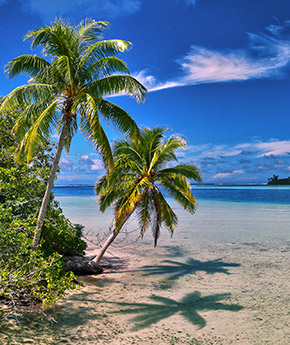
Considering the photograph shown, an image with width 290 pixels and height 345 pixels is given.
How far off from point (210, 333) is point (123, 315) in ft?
8.74

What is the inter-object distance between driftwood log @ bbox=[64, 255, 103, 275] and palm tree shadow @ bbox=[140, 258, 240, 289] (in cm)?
241

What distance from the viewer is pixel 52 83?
10664mm

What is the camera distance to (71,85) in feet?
32.6

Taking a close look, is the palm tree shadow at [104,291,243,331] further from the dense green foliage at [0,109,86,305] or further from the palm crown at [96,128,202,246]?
the palm crown at [96,128,202,246]

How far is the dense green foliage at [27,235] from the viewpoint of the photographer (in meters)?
8.76

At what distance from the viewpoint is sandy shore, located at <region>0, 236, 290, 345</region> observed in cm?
852

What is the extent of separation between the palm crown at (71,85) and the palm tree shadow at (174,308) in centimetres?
490

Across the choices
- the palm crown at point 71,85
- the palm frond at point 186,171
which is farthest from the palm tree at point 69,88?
the palm frond at point 186,171

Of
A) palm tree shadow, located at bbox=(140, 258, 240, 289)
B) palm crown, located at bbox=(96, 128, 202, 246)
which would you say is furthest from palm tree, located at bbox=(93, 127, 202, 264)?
palm tree shadow, located at bbox=(140, 258, 240, 289)

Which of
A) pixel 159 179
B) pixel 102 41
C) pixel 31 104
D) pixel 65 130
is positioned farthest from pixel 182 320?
pixel 102 41

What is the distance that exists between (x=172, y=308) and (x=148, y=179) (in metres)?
5.07

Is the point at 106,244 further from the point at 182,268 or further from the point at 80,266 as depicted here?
the point at 182,268

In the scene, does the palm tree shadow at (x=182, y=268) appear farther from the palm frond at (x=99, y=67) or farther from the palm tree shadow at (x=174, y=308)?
the palm frond at (x=99, y=67)

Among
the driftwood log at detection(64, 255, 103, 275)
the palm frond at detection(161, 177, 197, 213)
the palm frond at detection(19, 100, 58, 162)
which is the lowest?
the driftwood log at detection(64, 255, 103, 275)
